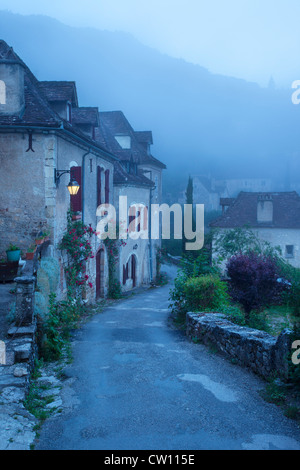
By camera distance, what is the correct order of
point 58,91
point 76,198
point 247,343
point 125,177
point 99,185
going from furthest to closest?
point 125,177 → point 99,185 → point 76,198 → point 58,91 → point 247,343

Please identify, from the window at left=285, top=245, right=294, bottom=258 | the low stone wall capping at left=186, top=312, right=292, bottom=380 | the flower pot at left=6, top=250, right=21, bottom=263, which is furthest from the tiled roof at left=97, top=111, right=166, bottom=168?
the low stone wall capping at left=186, top=312, right=292, bottom=380

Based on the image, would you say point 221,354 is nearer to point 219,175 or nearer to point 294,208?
point 294,208

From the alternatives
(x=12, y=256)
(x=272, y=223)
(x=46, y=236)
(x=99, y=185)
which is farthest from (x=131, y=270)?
(x=12, y=256)

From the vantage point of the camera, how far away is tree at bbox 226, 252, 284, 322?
1241 cm

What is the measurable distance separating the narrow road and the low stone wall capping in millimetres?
228

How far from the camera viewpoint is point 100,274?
19.1m

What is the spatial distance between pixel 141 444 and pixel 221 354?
13.0 ft

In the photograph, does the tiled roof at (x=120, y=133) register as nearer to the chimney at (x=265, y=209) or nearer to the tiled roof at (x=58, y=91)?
the chimney at (x=265, y=209)

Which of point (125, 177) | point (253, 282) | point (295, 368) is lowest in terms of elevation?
point (295, 368)

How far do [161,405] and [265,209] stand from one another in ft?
73.6

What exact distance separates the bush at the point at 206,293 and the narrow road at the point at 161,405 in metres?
2.42

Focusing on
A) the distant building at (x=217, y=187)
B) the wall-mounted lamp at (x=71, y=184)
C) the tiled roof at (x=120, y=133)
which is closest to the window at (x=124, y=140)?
the tiled roof at (x=120, y=133)

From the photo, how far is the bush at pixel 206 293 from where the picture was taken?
11344mm

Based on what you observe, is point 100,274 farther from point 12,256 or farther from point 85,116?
point 12,256
